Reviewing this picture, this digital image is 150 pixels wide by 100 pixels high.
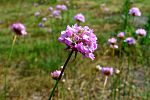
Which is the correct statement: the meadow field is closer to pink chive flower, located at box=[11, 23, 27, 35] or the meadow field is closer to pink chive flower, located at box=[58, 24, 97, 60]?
pink chive flower, located at box=[11, 23, 27, 35]

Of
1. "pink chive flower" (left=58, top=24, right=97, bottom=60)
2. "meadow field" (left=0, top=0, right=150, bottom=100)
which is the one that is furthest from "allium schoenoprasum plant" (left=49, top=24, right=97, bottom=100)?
"meadow field" (left=0, top=0, right=150, bottom=100)

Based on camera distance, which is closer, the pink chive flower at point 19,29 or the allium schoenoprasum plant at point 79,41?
the allium schoenoprasum plant at point 79,41

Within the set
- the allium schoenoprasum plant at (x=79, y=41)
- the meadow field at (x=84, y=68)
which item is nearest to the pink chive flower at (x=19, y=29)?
the meadow field at (x=84, y=68)

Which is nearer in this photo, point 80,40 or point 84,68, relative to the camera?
point 80,40

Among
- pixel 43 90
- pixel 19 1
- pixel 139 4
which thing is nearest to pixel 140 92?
pixel 43 90

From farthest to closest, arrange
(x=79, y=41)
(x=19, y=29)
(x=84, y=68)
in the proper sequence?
1. (x=84, y=68)
2. (x=19, y=29)
3. (x=79, y=41)

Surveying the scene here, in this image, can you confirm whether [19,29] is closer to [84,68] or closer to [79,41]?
[79,41]

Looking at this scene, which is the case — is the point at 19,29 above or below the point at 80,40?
below

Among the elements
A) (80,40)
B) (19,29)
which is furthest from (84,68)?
(80,40)

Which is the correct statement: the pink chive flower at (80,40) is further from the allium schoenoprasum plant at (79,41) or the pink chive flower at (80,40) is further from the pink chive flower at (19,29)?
the pink chive flower at (19,29)
